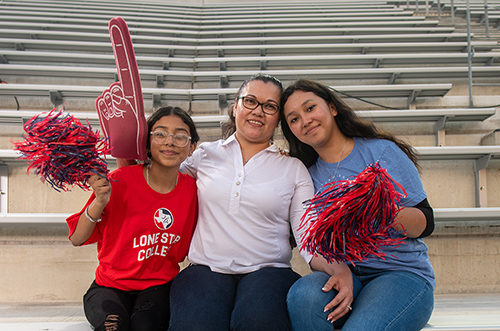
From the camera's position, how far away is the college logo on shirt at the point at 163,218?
928mm

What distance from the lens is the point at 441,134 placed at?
1732 mm

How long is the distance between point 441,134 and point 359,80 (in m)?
0.73

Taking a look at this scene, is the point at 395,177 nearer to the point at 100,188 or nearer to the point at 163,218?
the point at 163,218

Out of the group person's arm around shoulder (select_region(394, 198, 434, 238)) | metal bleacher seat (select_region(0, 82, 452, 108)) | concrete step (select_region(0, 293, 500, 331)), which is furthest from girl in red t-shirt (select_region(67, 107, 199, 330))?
metal bleacher seat (select_region(0, 82, 452, 108))

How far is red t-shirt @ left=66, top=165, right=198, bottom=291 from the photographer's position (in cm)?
90

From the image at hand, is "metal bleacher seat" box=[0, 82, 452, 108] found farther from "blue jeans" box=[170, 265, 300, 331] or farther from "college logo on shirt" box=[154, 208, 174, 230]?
"blue jeans" box=[170, 265, 300, 331]

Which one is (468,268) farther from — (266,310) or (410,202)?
(266,310)

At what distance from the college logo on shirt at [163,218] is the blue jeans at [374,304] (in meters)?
0.35

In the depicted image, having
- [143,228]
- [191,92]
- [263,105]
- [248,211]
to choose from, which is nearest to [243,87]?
[263,105]

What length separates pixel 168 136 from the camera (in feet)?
3.18

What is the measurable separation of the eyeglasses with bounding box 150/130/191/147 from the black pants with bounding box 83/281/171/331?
0.37 meters

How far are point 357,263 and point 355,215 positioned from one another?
0.29 meters

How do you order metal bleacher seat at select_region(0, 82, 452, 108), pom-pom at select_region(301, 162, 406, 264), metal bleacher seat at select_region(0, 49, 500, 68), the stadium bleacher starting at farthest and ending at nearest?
1. metal bleacher seat at select_region(0, 49, 500, 68)
2. metal bleacher seat at select_region(0, 82, 452, 108)
3. the stadium bleacher
4. pom-pom at select_region(301, 162, 406, 264)

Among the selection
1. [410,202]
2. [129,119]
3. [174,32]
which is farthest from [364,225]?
[174,32]
